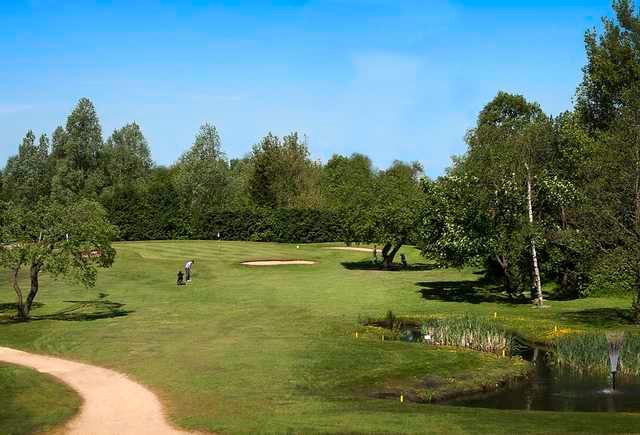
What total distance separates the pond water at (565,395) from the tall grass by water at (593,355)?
81cm

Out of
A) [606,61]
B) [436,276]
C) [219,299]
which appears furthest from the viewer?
[606,61]

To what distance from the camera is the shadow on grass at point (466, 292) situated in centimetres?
5012

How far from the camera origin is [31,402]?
2244cm

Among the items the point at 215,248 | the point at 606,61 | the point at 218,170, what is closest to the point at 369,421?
the point at 606,61

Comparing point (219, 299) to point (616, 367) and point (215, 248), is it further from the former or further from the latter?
point (215, 248)

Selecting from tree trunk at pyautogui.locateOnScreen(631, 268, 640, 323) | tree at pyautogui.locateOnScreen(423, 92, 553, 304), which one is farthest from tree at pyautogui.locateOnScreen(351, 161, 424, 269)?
tree trunk at pyautogui.locateOnScreen(631, 268, 640, 323)

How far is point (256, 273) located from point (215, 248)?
848 inches

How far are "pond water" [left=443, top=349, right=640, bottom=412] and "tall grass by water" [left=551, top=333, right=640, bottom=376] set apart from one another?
2.67 ft

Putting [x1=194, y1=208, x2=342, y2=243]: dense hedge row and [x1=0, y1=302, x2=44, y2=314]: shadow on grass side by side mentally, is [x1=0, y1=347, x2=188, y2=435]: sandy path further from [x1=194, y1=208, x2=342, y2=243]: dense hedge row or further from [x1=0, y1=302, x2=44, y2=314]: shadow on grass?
[x1=194, y1=208, x2=342, y2=243]: dense hedge row

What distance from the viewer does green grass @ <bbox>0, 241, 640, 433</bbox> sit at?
819 inches

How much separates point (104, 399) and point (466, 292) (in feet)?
118

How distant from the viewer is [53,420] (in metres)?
20.2

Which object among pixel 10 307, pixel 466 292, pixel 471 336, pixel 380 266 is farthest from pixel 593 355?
pixel 380 266

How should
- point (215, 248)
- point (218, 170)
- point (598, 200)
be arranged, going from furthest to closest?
point (218, 170)
point (215, 248)
point (598, 200)
